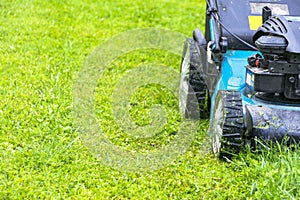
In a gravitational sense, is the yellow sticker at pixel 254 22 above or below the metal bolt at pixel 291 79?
above

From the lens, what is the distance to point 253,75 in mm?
3572

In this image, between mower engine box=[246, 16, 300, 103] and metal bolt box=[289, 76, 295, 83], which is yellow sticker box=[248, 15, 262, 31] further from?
metal bolt box=[289, 76, 295, 83]

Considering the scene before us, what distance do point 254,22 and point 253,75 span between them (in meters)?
0.78

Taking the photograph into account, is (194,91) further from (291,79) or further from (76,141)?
(291,79)

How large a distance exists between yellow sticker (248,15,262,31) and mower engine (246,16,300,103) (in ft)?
1.87

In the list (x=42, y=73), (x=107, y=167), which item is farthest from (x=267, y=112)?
(x=42, y=73)

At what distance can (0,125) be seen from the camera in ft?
14.0

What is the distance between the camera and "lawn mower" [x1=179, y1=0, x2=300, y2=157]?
344 cm

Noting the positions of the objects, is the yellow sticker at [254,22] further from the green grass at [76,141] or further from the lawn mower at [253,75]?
the green grass at [76,141]

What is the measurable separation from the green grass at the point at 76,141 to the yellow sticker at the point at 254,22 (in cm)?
79

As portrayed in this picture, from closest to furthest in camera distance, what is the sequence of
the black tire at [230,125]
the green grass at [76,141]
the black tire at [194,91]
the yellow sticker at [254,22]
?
the green grass at [76,141] < the black tire at [230,125] < the yellow sticker at [254,22] < the black tire at [194,91]

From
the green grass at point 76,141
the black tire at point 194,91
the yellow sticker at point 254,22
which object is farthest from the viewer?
the black tire at point 194,91

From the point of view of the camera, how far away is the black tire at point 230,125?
11.6 ft

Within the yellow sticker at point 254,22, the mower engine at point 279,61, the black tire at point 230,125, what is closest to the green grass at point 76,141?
the black tire at point 230,125
